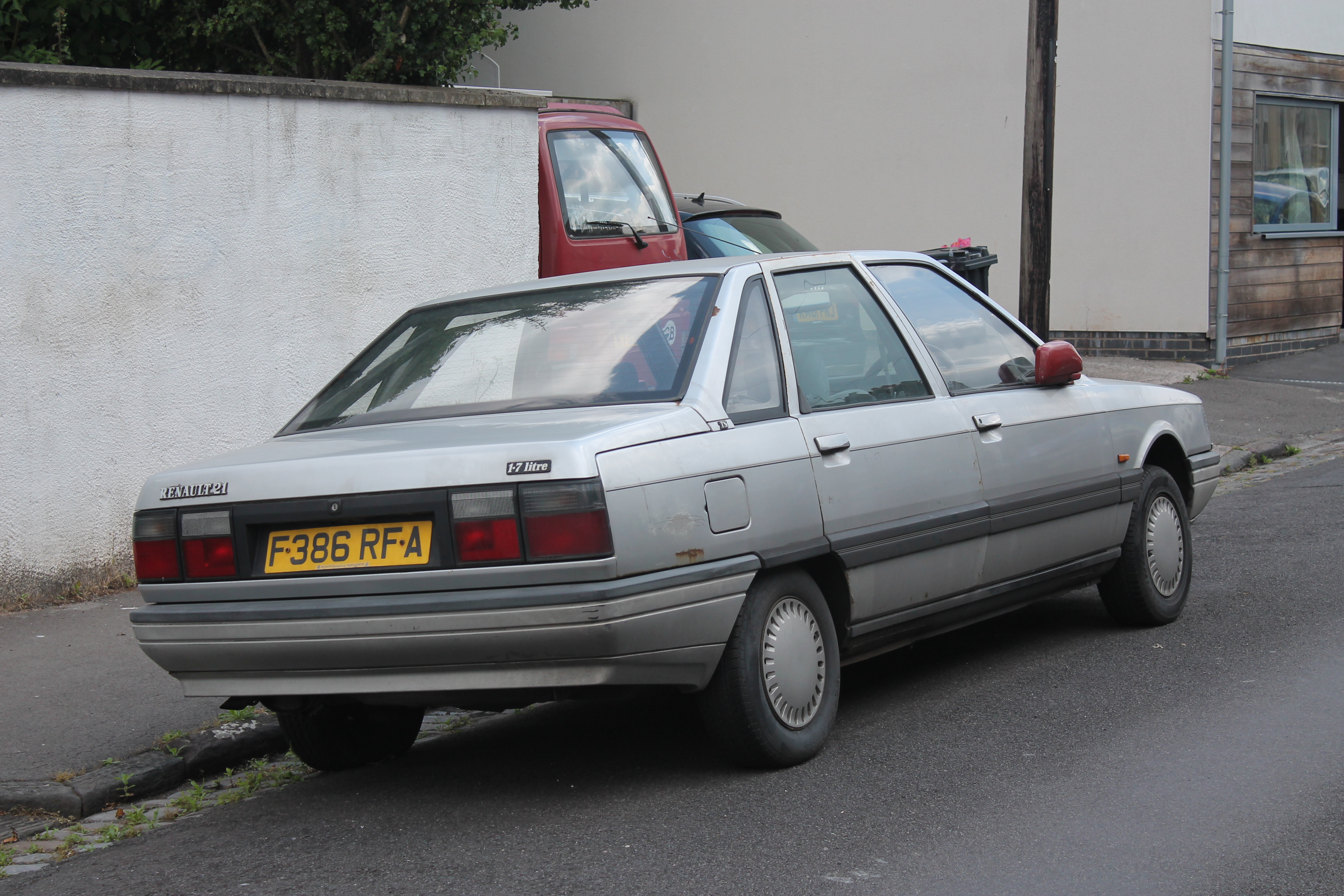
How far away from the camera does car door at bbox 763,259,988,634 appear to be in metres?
4.67

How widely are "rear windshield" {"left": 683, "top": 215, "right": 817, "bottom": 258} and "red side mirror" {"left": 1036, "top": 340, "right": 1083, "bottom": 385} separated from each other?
5.74 m

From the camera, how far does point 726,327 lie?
4.59 metres

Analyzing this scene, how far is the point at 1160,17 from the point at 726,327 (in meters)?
12.3

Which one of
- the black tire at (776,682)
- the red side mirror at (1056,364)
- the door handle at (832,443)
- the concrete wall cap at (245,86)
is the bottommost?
the black tire at (776,682)

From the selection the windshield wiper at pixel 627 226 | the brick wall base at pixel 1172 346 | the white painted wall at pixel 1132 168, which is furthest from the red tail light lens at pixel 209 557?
the white painted wall at pixel 1132 168

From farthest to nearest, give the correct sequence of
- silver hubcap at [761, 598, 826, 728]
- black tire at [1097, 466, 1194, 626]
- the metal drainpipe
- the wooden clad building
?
the wooden clad building
the metal drainpipe
black tire at [1097, 466, 1194, 626]
silver hubcap at [761, 598, 826, 728]

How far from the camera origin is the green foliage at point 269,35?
11984 mm

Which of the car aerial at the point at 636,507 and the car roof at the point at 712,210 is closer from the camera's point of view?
the car aerial at the point at 636,507

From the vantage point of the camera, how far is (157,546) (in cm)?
429

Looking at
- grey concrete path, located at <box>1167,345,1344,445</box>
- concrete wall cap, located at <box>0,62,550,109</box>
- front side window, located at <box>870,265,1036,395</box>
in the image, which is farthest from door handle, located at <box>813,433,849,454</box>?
grey concrete path, located at <box>1167,345,1344,445</box>

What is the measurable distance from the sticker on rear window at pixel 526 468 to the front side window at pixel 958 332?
1.97 m

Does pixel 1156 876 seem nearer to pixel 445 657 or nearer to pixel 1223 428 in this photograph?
pixel 445 657

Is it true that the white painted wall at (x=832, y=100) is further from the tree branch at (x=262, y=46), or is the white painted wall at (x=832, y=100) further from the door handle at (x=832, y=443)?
the door handle at (x=832, y=443)

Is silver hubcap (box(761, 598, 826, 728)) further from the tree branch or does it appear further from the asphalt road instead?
the tree branch
